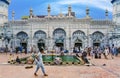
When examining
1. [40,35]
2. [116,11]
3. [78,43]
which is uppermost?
[116,11]

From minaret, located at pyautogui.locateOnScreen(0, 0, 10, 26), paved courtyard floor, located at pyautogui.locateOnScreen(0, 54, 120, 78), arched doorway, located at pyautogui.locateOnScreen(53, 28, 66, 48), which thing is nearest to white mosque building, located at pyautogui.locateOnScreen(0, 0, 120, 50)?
arched doorway, located at pyautogui.locateOnScreen(53, 28, 66, 48)

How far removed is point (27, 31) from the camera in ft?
213

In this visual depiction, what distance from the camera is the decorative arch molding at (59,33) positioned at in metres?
64.4

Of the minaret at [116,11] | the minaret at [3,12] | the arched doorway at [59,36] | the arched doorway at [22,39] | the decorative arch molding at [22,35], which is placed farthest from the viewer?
the minaret at [3,12]

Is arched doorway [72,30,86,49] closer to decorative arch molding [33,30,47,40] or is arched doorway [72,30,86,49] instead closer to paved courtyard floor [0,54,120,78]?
decorative arch molding [33,30,47,40]

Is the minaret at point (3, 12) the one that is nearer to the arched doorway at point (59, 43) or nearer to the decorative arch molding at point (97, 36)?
the arched doorway at point (59, 43)

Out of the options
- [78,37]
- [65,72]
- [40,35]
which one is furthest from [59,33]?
[65,72]

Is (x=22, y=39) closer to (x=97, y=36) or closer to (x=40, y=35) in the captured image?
(x=40, y=35)

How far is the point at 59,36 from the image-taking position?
6438 centimetres

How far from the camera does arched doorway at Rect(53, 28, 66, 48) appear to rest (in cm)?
6438

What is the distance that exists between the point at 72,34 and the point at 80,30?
1912 mm

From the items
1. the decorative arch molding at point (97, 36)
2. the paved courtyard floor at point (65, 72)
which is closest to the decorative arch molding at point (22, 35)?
the decorative arch molding at point (97, 36)

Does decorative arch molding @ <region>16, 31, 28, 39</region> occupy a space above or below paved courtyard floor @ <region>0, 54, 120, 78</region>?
above

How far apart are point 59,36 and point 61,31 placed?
1235 millimetres
